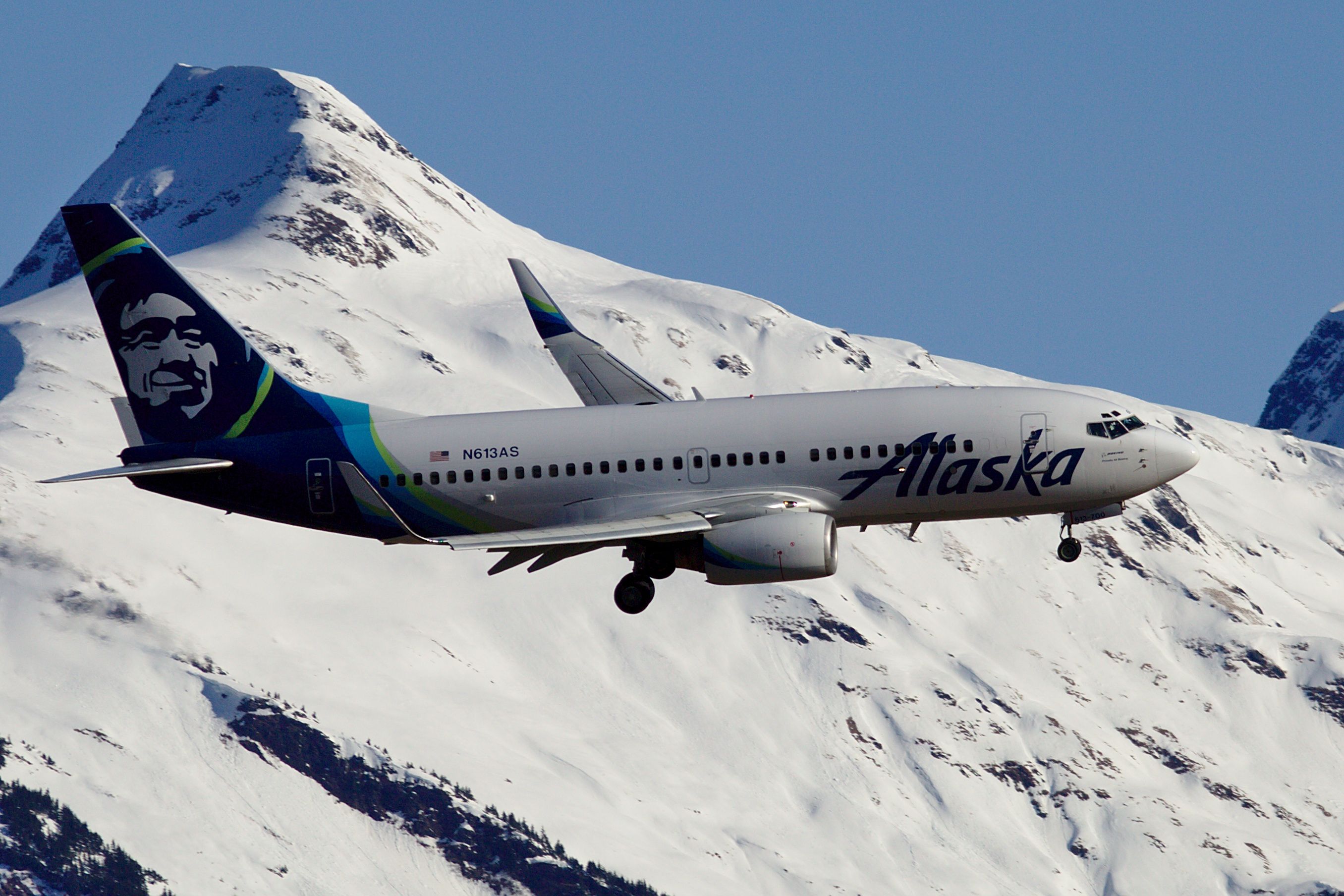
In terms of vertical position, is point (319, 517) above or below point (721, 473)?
below

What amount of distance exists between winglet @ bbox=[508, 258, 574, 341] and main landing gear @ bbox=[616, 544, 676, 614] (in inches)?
661

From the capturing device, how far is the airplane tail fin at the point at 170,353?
7138cm

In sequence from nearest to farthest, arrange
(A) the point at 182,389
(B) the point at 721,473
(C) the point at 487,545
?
1. (C) the point at 487,545
2. (B) the point at 721,473
3. (A) the point at 182,389

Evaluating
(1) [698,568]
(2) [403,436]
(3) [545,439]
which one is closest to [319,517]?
(2) [403,436]

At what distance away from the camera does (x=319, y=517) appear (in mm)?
69375

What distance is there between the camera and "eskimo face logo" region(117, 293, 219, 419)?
236ft

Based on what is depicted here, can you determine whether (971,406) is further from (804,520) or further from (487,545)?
(487,545)

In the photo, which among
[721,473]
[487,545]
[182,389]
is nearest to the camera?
[487,545]

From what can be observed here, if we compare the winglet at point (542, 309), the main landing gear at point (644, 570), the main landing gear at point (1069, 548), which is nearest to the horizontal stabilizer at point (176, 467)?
the main landing gear at point (644, 570)

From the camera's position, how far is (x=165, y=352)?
72812mm

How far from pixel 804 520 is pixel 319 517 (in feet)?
56.8

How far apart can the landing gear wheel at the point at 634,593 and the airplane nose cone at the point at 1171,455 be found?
17815 mm

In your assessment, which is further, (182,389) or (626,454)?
(182,389)

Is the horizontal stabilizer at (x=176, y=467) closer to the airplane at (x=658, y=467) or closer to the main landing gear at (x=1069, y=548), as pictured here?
the airplane at (x=658, y=467)
